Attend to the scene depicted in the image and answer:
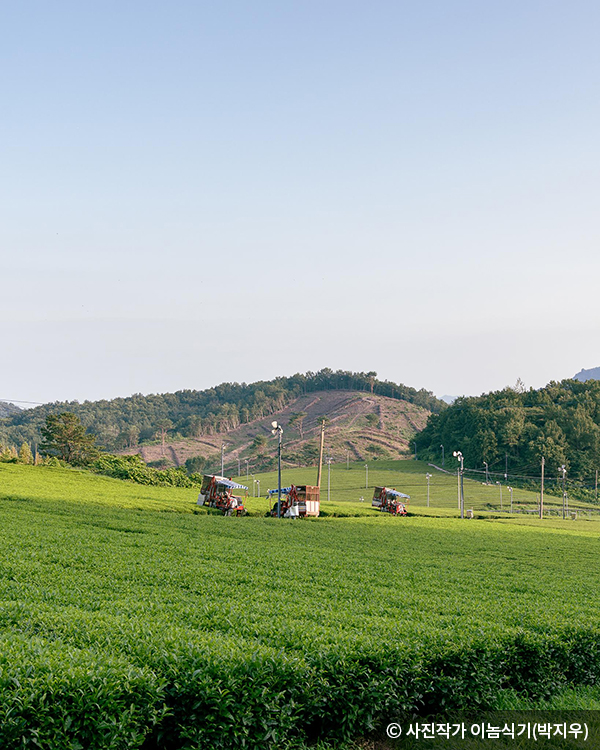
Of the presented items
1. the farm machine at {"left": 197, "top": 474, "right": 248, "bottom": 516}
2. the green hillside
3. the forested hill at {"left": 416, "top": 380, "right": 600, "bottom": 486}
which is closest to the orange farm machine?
the farm machine at {"left": 197, "top": 474, "right": 248, "bottom": 516}

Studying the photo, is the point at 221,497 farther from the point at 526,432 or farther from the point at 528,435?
the point at 526,432

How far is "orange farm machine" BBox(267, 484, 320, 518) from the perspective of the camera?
145 ft

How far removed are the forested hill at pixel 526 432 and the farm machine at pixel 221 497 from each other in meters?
89.7

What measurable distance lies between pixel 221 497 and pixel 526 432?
343 feet

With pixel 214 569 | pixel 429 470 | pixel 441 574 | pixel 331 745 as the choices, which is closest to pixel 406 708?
pixel 331 745

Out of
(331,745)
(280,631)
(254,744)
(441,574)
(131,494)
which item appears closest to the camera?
(254,744)

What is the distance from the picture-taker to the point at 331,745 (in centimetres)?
727

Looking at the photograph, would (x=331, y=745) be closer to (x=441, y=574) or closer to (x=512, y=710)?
(x=512, y=710)

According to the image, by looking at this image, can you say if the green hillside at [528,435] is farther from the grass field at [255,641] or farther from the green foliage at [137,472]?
the grass field at [255,641]

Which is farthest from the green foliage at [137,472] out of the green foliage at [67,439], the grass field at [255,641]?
the grass field at [255,641]

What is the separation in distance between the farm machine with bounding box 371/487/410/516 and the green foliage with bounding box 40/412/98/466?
37.6m

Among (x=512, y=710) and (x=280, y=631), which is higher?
(x=280, y=631)

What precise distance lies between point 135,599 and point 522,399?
159 m

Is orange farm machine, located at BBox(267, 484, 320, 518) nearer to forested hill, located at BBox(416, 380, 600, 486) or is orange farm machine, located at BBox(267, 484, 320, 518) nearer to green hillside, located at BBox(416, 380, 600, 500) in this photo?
green hillside, located at BBox(416, 380, 600, 500)
